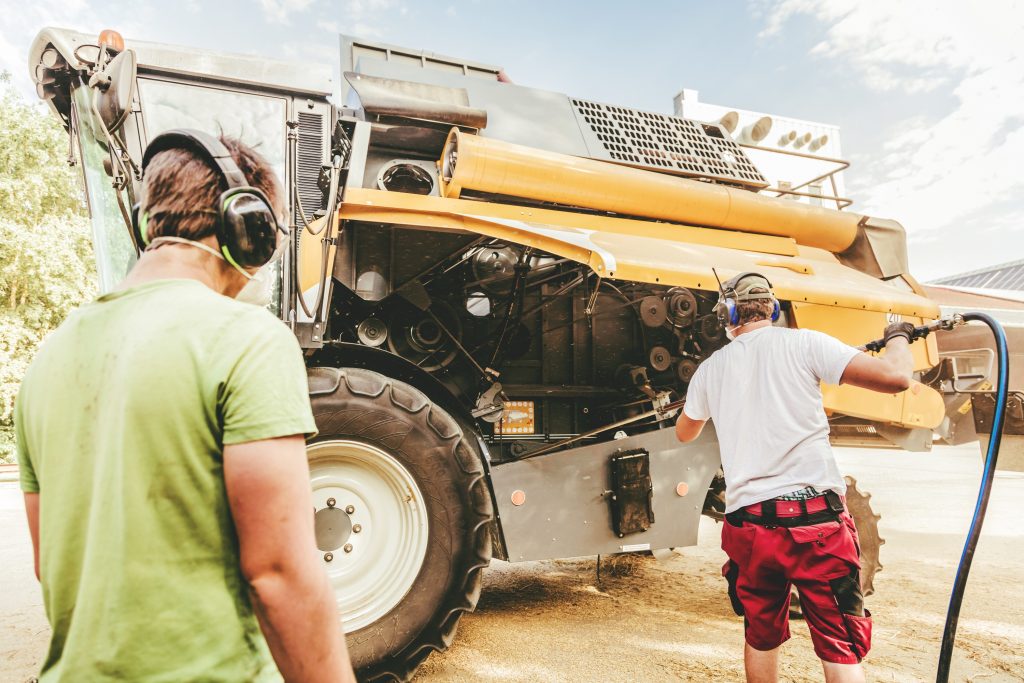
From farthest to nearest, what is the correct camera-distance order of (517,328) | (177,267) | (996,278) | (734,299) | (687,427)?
(996,278)
(517,328)
(687,427)
(734,299)
(177,267)

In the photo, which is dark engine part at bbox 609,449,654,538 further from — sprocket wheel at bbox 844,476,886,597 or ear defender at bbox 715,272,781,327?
sprocket wheel at bbox 844,476,886,597

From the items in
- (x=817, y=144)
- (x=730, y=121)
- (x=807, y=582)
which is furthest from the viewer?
(x=817, y=144)

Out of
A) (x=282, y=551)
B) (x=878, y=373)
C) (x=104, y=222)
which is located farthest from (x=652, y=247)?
(x=282, y=551)

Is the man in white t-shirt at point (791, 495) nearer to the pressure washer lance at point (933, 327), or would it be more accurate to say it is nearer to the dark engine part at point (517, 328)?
the pressure washer lance at point (933, 327)

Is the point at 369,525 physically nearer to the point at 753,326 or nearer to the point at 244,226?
the point at 753,326

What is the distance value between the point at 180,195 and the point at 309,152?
7.92 feet

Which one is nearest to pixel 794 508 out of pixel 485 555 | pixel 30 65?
pixel 485 555

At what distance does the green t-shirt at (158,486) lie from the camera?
2.83 feet

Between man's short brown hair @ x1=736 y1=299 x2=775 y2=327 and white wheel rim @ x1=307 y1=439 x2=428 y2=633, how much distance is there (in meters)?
1.69

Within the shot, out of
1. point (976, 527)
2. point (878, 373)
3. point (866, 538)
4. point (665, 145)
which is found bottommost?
point (866, 538)

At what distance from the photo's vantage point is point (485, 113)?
367 centimetres

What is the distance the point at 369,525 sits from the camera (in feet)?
10.1

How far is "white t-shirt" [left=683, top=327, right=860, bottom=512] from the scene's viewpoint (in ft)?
7.75

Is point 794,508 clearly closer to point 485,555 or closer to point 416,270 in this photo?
point 485,555
